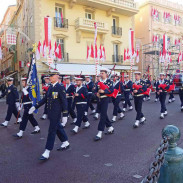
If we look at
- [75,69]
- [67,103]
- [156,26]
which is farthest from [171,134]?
[156,26]

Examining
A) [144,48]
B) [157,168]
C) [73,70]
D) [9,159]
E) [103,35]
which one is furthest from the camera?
[144,48]

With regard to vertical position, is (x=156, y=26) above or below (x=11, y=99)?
above

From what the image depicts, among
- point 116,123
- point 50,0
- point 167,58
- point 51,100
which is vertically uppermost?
point 50,0

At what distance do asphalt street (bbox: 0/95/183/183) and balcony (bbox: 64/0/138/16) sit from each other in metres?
18.0

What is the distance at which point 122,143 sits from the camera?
5691mm

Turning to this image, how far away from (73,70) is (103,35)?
6891 millimetres

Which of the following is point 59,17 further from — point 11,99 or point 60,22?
point 11,99

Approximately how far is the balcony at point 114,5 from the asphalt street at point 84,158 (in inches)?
709

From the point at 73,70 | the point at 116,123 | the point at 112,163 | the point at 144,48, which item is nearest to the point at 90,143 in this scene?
the point at 112,163

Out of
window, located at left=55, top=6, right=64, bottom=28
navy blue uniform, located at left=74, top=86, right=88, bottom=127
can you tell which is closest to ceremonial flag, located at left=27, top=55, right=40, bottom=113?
navy blue uniform, located at left=74, top=86, right=88, bottom=127

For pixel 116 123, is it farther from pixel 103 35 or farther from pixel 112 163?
pixel 103 35

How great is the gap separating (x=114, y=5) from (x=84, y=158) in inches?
856

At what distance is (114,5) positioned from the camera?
917 inches

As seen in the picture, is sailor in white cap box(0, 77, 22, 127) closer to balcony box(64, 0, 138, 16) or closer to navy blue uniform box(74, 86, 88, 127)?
navy blue uniform box(74, 86, 88, 127)
